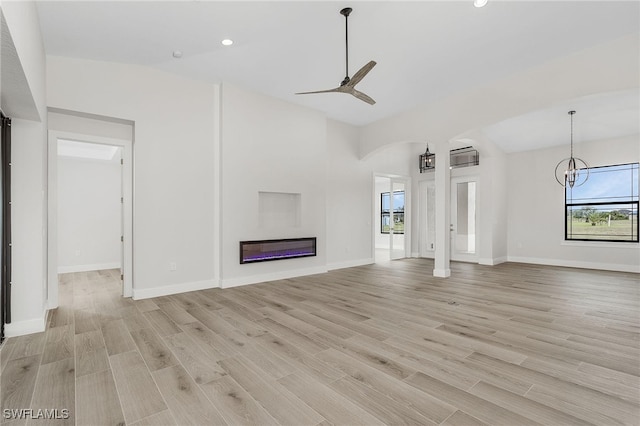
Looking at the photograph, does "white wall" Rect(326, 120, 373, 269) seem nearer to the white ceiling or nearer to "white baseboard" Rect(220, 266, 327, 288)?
"white baseboard" Rect(220, 266, 327, 288)

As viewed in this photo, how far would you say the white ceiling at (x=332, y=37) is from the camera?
328 cm

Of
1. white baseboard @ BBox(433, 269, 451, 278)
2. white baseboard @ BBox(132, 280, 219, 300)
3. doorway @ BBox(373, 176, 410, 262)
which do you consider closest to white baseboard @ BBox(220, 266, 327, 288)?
white baseboard @ BBox(132, 280, 219, 300)

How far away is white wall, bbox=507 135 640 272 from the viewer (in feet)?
22.0

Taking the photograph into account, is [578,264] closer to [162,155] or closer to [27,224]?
[162,155]

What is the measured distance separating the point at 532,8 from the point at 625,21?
4.10ft

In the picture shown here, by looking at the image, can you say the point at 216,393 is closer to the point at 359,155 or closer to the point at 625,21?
the point at 625,21

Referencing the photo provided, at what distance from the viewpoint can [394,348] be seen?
8.87ft

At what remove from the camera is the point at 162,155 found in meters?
4.61

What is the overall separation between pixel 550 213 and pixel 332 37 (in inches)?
272

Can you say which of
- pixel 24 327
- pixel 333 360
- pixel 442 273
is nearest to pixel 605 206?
pixel 442 273

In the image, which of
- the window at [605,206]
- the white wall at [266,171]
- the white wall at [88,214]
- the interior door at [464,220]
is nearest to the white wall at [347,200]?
the white wall at [266,171]

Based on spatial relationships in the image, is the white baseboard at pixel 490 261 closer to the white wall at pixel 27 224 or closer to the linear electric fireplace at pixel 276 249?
the linear electric fireplace at pixel 276 249

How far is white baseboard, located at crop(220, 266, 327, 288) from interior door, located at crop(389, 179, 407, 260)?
2.88 meters

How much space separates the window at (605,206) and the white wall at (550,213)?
0.16m
